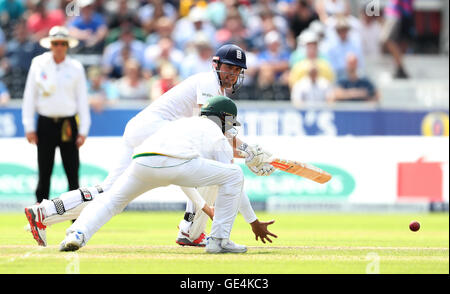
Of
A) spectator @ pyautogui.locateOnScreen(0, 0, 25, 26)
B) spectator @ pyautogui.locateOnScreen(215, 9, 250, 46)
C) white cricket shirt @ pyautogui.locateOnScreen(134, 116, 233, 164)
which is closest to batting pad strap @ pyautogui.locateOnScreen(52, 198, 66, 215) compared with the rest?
white cricket shirt @ pyautogui.locateOnScreen(134, 116, 233, 164)

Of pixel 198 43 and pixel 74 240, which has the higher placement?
pixel 198 43

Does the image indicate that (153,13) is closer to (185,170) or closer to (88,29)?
(88,29)

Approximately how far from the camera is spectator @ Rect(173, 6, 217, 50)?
62.8ft

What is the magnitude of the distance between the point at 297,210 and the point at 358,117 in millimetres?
2096

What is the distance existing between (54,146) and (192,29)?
27.0 feet

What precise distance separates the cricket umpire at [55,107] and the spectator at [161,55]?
662 cm

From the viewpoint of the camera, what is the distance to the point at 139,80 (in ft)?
57.3

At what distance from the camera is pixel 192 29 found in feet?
63.5

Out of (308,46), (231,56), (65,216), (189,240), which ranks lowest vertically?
(189,240)

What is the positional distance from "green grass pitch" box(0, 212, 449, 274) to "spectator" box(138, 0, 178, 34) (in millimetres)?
7758

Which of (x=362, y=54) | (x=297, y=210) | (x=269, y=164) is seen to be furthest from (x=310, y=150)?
(x=269, y=164)

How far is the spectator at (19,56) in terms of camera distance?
56.9 feet

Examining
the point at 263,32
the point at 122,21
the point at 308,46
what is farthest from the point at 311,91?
the point at 122,21

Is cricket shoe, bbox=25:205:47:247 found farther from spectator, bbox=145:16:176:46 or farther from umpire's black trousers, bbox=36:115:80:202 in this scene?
spectator, bbox=145:16:176:46
